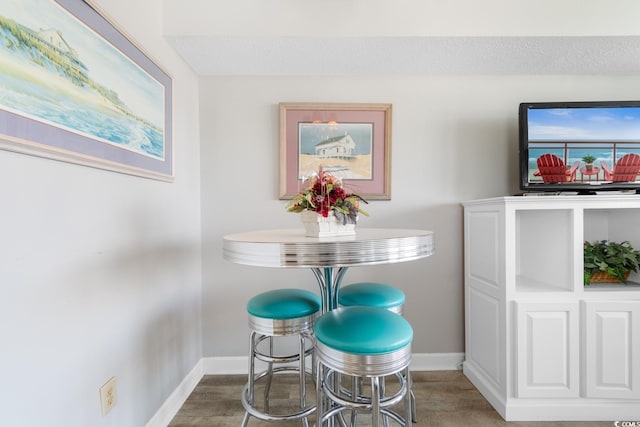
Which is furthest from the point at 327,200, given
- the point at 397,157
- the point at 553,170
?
the point at 553,170

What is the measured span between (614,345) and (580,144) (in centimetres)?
126

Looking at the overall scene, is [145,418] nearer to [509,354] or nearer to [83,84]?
[83,84]

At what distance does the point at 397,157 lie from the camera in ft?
7.07

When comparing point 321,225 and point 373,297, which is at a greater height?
point 321,225

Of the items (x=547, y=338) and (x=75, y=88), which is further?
(x=547, y=338)

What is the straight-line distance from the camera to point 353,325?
1.04 metres

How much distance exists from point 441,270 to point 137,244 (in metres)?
1.99

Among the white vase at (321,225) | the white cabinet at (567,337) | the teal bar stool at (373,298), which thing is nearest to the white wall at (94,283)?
the white vase at (321,225)

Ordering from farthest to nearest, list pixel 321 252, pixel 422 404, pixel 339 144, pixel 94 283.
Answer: pixel 339 144 < pixel 422 404 < pixel 94 283 < pixel 321 252

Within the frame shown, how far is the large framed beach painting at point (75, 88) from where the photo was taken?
84 cm

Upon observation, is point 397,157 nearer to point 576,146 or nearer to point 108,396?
point 576,146

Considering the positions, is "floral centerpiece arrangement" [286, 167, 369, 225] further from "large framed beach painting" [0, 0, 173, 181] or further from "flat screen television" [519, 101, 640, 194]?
"flat screen television" [519, 101, 640, 194]

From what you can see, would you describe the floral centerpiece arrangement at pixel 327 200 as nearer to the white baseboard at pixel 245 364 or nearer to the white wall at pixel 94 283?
the white wall at pixel 94 283

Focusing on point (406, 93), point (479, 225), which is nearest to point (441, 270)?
point (479, 225)
